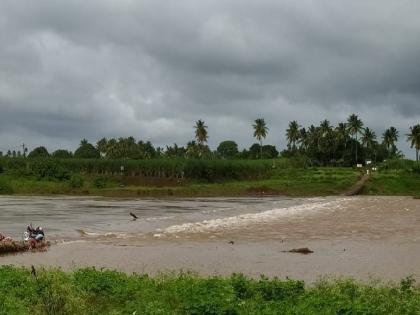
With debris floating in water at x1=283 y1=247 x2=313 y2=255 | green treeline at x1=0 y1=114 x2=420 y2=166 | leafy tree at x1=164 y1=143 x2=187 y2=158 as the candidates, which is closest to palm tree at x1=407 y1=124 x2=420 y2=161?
green treeline at x1=0 y1=114 x2=420 y2=166

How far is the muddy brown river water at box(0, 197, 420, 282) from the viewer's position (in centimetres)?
2266

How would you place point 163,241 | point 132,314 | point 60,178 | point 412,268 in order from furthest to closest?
point 60,178 < point 163,241 < point 412,268 < point 132,314

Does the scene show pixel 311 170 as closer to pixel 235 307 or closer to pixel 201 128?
pixel 201 128

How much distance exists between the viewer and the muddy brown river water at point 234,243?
74.3 feet

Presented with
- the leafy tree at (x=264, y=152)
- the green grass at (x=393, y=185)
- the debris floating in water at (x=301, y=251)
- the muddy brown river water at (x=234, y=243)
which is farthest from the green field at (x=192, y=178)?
the debris floating in water at (x=301, y=251)

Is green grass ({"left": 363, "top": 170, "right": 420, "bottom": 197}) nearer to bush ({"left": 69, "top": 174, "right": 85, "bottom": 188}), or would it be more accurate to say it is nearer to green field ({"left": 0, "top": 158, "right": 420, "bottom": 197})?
green field ({"left": 0, "top": 158, "right": 420, "bottom": 197})

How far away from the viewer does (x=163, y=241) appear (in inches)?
1280

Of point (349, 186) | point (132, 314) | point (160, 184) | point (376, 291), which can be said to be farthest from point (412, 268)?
point (160, 184)

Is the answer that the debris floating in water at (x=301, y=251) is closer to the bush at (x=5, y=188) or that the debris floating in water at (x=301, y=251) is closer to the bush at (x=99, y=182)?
the bush at (x=5, y=188)

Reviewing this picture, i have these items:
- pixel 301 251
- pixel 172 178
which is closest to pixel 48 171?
pixel 172 178

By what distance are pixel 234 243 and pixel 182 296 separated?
17070mm

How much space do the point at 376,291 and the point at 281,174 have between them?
111m

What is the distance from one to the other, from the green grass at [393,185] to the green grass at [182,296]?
9086cm

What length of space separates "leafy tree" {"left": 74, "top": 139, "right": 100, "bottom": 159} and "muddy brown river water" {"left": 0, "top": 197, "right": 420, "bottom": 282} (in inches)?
4840
